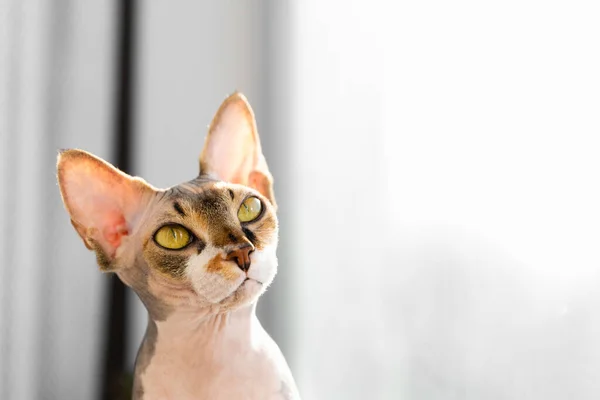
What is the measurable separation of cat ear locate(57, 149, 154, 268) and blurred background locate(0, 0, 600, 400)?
0.29 meters

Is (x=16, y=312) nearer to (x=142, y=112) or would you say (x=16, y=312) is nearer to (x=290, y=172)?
(x=142, y=112)

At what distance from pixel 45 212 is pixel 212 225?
0.47m

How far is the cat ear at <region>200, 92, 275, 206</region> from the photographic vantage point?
815 mm

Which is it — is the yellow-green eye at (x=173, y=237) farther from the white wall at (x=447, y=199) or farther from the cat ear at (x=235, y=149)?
the white wall at (x=447, y=199)

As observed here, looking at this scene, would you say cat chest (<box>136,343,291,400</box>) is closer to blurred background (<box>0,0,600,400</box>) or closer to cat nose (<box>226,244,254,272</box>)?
cat nose (<box>226,244,254,272</box>)

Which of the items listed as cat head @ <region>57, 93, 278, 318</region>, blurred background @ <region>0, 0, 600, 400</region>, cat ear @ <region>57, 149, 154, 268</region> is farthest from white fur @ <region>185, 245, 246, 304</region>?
blurred background @ <region>0, 0, 600, 400</region>

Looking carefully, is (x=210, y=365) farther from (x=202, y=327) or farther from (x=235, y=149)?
(x=235, y=149)

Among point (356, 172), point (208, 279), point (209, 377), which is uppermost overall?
point (356, 172)

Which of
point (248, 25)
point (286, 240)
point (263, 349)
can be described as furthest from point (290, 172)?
point (263, 349)

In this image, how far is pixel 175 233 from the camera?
0.72 metres

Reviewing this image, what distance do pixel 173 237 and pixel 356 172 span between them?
504 millimetres

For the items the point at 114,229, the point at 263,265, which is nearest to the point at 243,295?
the point at 263,265

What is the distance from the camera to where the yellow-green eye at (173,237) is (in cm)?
72

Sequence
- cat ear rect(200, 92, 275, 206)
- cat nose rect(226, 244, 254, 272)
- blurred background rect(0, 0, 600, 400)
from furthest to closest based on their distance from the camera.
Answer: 1. blurred background rect(0, 0, 600, 400)
2. cat ear rect(200, 92, 275, 206)
3. cat nose rect(226, 244, 254, 272)
